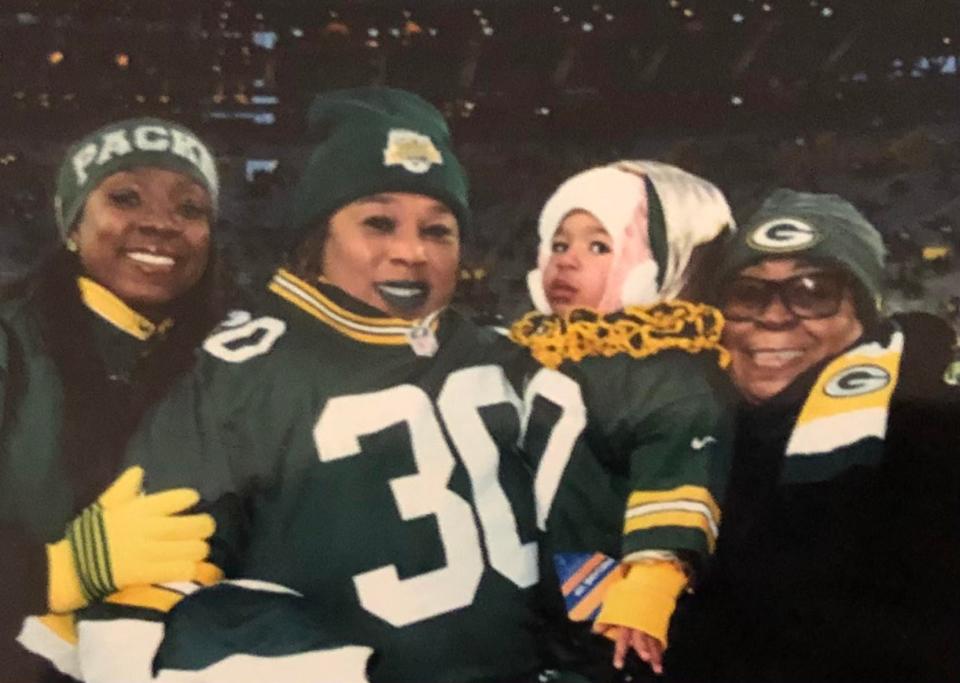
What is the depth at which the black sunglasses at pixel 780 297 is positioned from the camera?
999 mm

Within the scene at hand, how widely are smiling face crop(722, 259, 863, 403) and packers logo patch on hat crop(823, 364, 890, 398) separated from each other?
0.02 m

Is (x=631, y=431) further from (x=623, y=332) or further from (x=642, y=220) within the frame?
(x=642, y=220)

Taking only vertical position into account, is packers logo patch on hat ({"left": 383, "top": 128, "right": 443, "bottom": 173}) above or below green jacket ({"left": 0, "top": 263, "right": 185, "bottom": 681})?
above

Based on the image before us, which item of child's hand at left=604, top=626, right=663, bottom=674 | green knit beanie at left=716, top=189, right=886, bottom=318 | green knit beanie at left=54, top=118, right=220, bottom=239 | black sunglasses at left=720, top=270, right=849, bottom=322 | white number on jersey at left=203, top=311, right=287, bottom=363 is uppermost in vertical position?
green knit beanie at left=54, top=118, right=220, bottom=239

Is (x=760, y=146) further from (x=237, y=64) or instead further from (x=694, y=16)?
(x=237, y=64)

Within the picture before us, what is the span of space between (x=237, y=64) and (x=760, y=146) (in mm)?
484

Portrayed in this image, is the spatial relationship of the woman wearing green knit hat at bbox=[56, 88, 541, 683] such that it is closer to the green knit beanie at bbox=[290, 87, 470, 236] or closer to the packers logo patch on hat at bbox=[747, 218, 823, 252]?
the green knit beanie at bbox=[290, 87, 470, 236]

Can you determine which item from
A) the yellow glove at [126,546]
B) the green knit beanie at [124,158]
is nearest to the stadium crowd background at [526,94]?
the green knit beanie at [124,158]

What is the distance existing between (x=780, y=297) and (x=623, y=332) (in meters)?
0.15

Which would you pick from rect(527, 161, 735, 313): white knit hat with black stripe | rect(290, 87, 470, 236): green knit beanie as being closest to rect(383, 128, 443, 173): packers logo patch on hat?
rect(290, 87, 470, 236): green knit beanie

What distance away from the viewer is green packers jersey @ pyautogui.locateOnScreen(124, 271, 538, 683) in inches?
36.7

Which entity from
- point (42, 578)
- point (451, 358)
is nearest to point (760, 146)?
point (451, 358)

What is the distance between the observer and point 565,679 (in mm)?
945

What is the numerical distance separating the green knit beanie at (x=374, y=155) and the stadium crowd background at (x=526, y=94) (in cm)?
2
